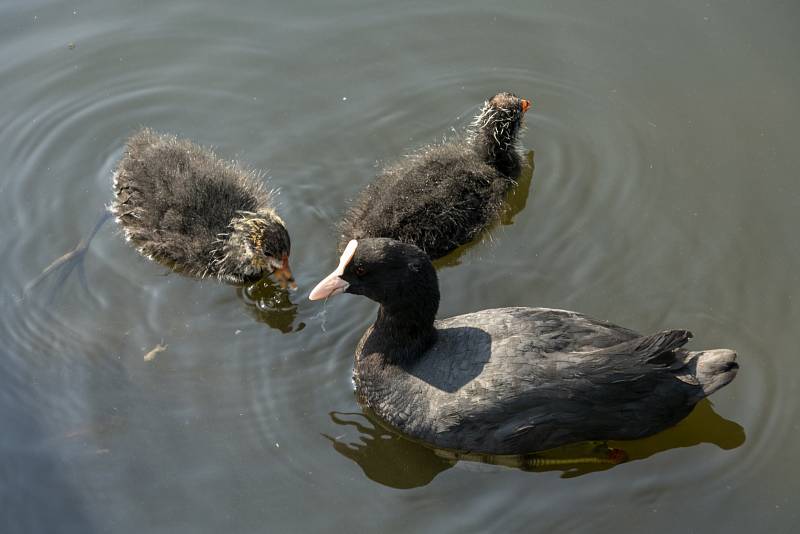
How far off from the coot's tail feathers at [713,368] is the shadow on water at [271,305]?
8.32 feet

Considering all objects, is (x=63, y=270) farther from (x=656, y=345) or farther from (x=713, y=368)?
(x=713, y=368)

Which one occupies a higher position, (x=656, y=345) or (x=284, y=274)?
(x=656, y=345)

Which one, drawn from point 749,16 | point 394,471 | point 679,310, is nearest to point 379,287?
point 394,471

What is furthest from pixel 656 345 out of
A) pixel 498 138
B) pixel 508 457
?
pixel 498 138

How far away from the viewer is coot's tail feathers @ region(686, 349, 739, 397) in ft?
Result: 17.6

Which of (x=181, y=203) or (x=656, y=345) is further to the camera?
(x=181, y=203)

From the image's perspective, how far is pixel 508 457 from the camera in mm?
5512

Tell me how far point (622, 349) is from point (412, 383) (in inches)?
47.8

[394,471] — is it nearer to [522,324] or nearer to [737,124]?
[522,324]

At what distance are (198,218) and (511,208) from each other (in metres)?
2.29

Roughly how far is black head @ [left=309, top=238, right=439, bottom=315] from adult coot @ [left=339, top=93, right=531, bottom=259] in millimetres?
813

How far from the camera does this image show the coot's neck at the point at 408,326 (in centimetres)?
551

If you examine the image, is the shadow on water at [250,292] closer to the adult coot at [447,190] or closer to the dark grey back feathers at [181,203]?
the dark grey back feathers at [181,203]

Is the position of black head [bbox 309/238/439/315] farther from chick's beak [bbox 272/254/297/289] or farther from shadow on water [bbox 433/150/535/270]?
shadow on water [bbox 433/150/535/270]
